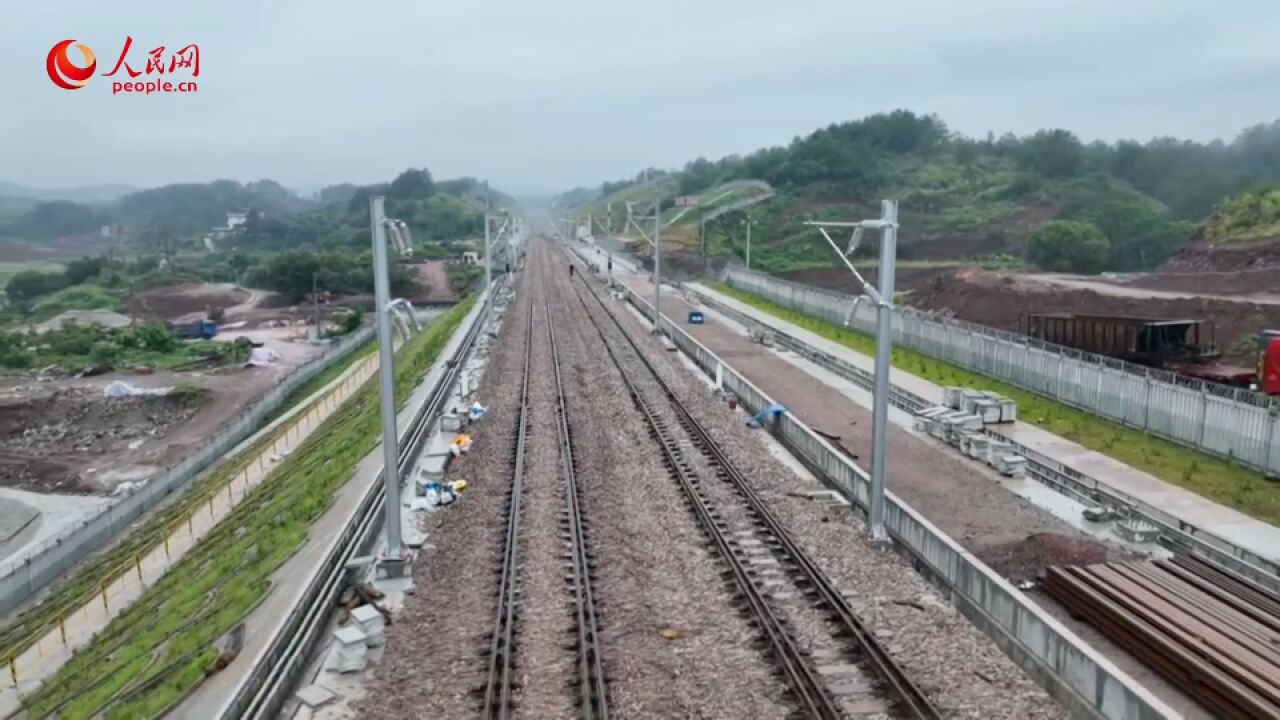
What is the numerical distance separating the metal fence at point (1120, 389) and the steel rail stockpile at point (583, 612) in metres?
5.48

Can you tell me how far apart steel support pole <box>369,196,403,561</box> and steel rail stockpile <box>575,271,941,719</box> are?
195 inches

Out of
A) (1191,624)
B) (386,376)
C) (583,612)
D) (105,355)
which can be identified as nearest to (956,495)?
(1191,624)

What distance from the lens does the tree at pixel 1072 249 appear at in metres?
67.5

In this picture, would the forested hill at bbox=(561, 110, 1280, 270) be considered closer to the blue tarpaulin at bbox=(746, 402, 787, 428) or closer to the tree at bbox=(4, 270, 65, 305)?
the blue tarpaulin at bbox=(746, 402, 787, 428)

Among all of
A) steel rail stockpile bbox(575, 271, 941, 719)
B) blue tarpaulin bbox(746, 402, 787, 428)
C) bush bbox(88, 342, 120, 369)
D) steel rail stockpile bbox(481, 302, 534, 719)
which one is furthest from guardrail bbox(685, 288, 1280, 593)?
bush bbox(88, 342, 120, 369)

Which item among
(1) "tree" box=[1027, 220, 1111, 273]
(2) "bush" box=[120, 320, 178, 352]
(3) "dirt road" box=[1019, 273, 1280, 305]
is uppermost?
(1) "tree" box=[1027, 220, 1111, 273]

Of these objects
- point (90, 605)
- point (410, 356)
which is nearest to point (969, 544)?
point (90, 605)

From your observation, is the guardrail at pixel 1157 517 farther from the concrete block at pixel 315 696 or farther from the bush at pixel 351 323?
the bush at pixel 351 323

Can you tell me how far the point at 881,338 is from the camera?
48.4ft

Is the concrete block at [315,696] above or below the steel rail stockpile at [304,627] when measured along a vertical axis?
below

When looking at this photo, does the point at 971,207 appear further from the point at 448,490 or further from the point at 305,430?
the point at 448,490

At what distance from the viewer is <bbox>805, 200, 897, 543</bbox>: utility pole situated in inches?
551

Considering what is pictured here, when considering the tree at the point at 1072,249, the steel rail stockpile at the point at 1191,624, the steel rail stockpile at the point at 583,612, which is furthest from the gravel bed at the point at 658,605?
the tree at the point at 1072,249

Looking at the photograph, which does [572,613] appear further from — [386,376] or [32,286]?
[32,286]
